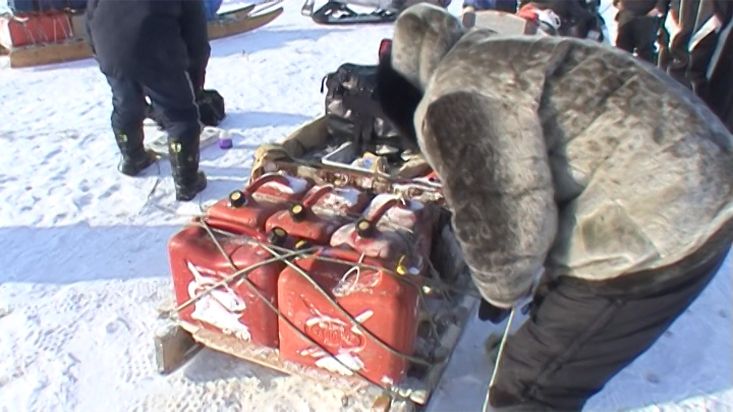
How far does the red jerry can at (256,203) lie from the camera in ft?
6.98

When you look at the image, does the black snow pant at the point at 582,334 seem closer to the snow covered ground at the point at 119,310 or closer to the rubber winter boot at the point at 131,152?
the snow covered ground at the point at 119,310

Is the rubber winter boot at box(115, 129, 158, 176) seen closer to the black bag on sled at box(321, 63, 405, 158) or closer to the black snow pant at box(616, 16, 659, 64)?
the black bag on sled at box(321, 63, 405, 158)

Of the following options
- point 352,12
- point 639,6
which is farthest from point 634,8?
point 352,12

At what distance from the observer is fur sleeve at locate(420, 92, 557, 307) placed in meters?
1.46

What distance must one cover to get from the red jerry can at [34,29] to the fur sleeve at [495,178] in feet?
19.5

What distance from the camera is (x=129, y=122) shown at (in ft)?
12.0

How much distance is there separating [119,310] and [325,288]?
44.6 inches

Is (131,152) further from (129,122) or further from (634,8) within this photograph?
(634,8)

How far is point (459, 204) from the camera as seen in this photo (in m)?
1.58

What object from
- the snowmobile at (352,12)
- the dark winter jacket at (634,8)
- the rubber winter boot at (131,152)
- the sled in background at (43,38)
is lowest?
the snowmobile at (352,12)

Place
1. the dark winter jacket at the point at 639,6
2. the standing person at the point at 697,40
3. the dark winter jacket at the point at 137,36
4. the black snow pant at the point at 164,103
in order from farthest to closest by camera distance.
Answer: the dark winter jacket at the point at 639,6, the standing person at the point at 697,40, the black snow pant at the point at 164,103, the dark winter jacket at the point at 137,36

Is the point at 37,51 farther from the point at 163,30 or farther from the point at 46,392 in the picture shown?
the point at 46,392

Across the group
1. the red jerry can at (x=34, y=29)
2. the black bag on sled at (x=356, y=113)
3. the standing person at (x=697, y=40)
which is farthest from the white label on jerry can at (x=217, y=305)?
the red jerry can at (x=34, y=29)

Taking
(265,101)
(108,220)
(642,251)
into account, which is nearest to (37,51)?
(265,101)
